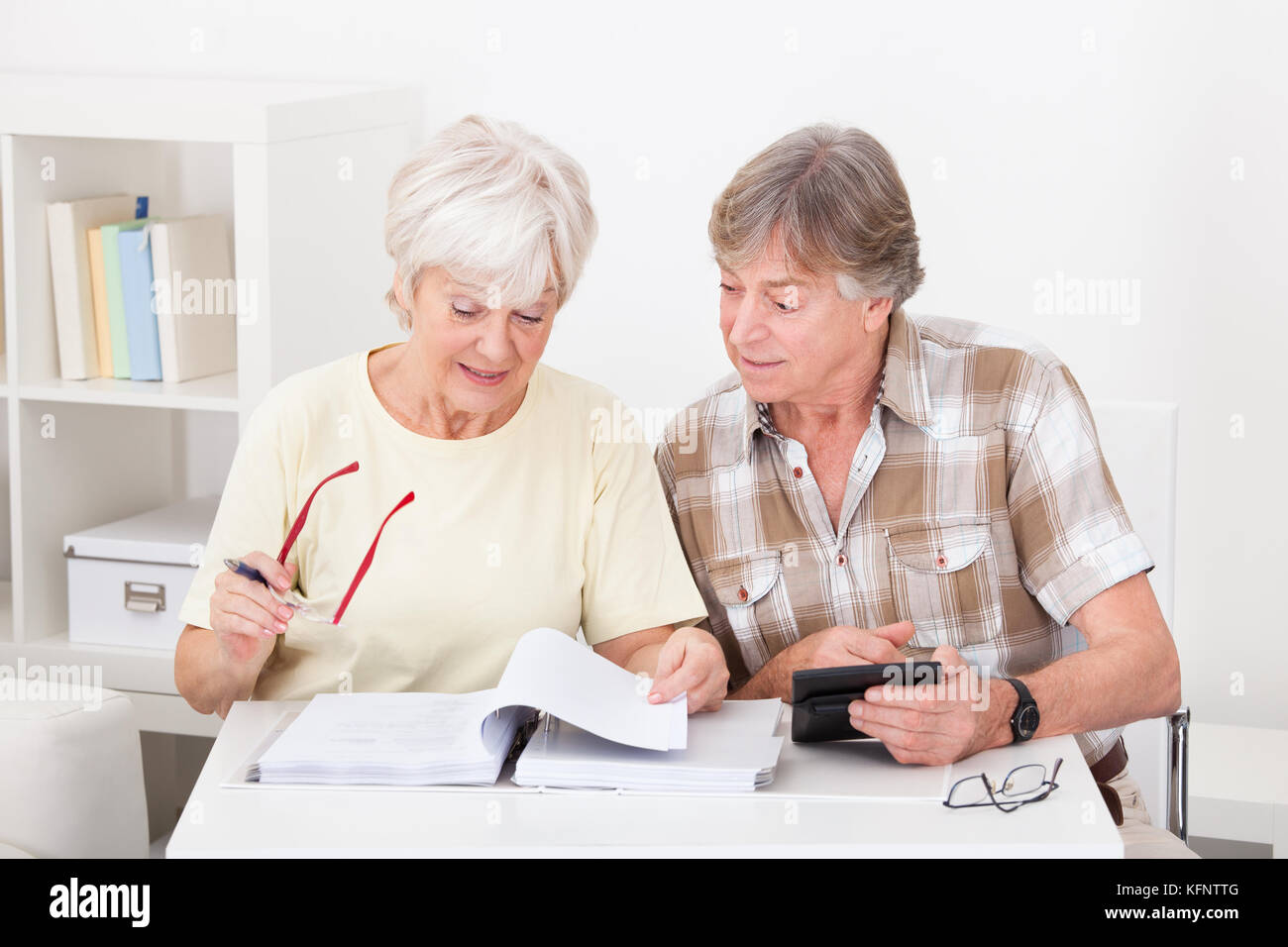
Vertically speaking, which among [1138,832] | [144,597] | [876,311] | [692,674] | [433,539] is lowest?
[1138,832]

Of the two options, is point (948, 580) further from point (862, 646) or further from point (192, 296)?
point (192, 296)

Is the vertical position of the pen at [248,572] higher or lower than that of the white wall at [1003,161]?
lower

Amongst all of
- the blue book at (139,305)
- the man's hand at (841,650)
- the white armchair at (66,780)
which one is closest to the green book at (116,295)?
the blue book at (139,305)

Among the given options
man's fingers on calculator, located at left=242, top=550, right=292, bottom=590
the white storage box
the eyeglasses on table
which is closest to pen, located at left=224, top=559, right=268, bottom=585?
man's fingers on calculator, located at left=242, top=550, right=292, bottom=590

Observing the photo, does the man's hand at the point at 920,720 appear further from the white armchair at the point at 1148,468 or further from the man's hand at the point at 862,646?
the white armchair at the point at 1148,468

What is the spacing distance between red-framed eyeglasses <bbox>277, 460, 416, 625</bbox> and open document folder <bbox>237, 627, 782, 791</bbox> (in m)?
0.12

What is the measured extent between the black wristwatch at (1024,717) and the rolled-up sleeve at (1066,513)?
0.91 ft

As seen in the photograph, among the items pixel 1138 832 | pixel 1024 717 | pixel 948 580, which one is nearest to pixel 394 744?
pixel 1024 717

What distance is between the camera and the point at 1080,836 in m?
1.35

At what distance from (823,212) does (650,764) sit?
2.54 feet

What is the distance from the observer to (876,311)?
6.33ft

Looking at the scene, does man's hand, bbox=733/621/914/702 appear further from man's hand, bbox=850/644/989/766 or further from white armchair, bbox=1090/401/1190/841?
white armchair, bbox=1090/401/1190/841

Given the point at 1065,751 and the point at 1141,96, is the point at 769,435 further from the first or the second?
the point at 1141,96

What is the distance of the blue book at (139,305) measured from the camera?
255 cm
